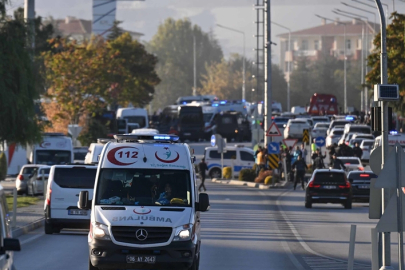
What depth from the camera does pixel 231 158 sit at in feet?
165

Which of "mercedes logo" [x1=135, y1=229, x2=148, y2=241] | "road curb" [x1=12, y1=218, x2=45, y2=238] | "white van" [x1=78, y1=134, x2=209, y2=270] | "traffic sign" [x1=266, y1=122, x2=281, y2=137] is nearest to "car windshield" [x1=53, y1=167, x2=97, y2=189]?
"road curb" [x1=12, y1=218, x2=45, y2=238]

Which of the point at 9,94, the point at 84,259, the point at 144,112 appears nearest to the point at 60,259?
the point at 84,259

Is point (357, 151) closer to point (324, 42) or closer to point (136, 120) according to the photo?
point (136, 120)

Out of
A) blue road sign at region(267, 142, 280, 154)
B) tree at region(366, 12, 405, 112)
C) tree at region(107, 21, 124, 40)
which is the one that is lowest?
blue road sign at region(267, 142, 280, 154)

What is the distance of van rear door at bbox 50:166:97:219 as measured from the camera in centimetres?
2180

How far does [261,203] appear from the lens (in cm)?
3434

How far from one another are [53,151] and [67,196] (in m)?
23.2

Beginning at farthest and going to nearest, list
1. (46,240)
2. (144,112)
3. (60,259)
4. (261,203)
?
1. (144,112)
2. (261,203)
3. (46,240)
4. (60,259)

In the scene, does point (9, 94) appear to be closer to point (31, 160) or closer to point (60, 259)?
point (60, 259)

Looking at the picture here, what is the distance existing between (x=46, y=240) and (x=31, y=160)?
25.9 meters

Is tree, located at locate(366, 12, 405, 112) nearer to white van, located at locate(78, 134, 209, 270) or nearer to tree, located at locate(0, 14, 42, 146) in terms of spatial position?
tree, located at locate(0, 14, 42, 146)

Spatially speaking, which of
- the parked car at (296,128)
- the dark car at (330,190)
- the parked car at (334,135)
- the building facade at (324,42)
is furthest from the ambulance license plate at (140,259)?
the building facade at (324,42)

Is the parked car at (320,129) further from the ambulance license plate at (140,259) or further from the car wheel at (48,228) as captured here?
the ambulance license plate at (140,259)

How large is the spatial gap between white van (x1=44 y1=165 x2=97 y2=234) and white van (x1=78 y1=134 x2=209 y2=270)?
23.2ft
